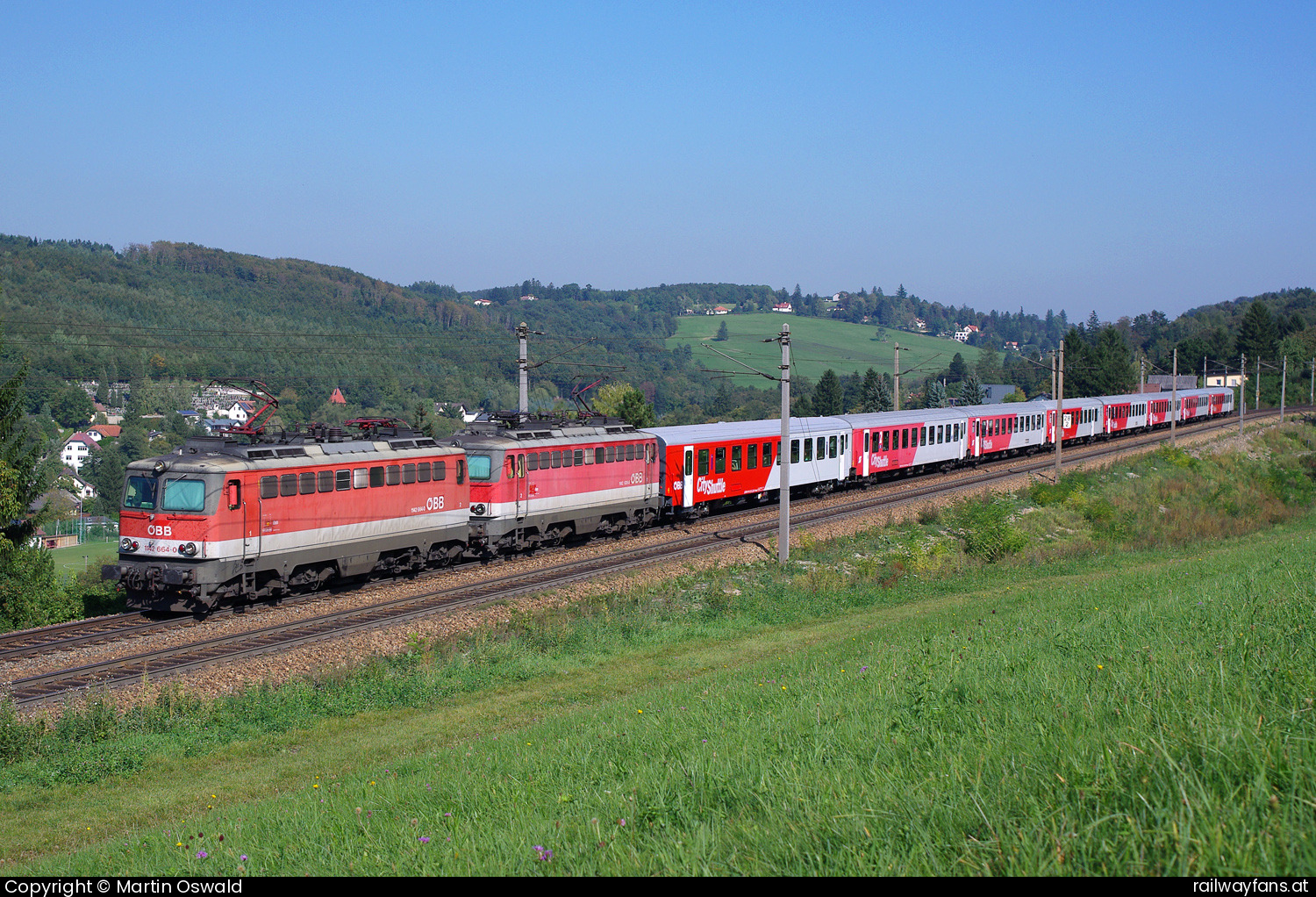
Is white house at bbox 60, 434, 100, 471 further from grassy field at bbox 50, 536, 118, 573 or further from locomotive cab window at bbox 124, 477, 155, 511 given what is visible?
locomotive cab window at bbox 124, 477, 155, 511

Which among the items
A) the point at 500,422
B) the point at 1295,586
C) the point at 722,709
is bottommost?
the point at 722,709

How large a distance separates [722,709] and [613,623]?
979 centimetres

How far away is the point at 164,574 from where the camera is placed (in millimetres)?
20906

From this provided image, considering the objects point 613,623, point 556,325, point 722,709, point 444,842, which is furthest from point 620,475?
point 556,325

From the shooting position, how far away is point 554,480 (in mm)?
29453

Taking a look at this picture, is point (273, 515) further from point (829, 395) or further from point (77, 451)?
point (77, 451)

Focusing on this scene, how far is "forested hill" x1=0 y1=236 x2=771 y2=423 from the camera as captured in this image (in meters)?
85.1

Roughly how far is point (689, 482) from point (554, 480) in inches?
275

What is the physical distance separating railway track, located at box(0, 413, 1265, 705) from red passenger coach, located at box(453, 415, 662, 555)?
1.88m

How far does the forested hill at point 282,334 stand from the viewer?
8506 centimetres

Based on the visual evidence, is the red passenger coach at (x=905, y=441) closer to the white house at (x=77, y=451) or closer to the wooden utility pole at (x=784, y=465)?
the wooden utility pole at (x=784, y=465)

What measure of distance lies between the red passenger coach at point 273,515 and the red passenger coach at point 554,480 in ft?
5.09
